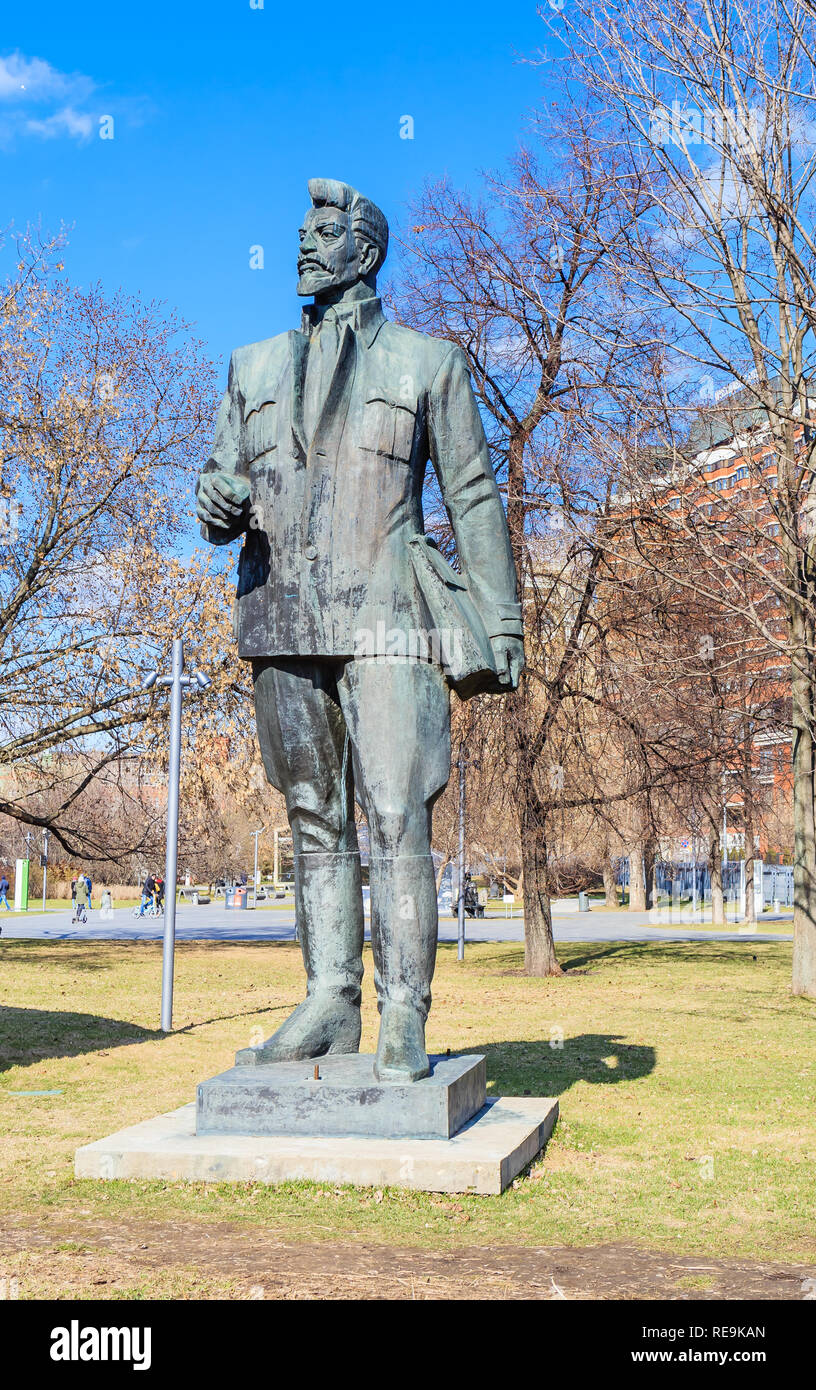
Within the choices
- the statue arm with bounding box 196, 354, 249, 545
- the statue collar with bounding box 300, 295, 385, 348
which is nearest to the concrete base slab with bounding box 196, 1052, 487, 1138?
the statue arm with bounding box 196, 354, 249, 545

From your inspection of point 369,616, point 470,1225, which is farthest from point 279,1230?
point 369,616

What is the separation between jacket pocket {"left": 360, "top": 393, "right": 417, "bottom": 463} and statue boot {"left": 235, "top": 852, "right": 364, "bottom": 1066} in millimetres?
1748

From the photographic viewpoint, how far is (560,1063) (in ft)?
29.2

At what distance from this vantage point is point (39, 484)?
19.2 meters

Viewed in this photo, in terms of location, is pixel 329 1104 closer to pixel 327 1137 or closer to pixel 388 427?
pixel 327 1137

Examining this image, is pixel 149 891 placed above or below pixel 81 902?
above

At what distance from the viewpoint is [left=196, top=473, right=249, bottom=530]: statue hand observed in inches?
209

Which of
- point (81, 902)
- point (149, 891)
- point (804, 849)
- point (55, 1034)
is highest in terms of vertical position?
point (804, 849)

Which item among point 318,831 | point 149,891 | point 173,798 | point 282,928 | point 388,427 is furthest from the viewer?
point 149,891

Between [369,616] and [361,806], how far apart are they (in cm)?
80

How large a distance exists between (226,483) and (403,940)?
6.47ft

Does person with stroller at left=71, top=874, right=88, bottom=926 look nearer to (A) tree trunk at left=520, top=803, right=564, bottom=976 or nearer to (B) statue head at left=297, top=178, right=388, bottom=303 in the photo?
(A) tree trunk at left=520, top=803, right=564, bottom=976

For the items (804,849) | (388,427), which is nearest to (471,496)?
(388,427)

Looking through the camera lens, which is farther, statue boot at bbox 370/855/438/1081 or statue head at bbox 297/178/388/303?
statue head at bbox 297/178/388/303
